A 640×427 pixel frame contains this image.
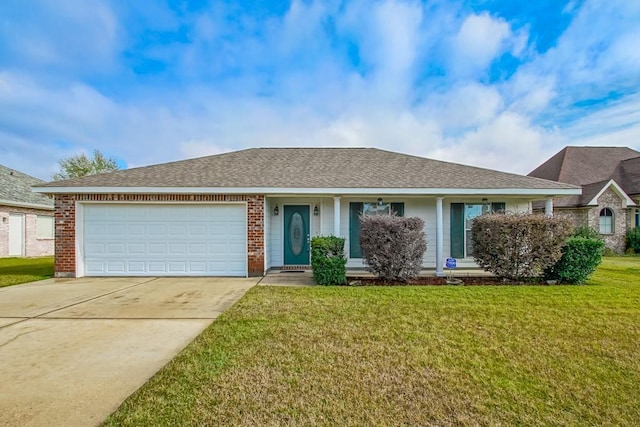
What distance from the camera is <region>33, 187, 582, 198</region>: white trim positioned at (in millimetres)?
9010

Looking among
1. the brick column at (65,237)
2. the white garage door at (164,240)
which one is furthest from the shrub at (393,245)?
the brick column at (65,237)

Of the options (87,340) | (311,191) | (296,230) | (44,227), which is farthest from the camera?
(44,227)

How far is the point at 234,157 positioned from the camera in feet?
38.8

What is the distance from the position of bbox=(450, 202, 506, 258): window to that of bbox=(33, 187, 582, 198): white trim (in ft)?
4.40

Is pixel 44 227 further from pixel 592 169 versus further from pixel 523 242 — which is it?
pixel 592 169

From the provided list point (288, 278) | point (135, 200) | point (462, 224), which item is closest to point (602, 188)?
point (462, 224)

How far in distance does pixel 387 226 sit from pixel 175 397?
6046 mm

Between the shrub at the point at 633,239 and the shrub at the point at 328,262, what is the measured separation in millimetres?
18973

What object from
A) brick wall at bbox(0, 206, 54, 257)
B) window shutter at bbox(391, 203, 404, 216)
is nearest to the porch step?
window shutter at bbox(391, 203, 404, 216)

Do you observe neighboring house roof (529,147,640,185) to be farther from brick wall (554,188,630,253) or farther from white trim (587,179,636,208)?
brick wall (554,188,630,253)

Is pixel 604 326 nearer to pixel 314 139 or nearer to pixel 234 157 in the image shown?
pixel 234 157

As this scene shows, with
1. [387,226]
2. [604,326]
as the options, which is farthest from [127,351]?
[604,326]

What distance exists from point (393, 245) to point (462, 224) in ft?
13.5

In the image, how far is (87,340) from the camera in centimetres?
428
